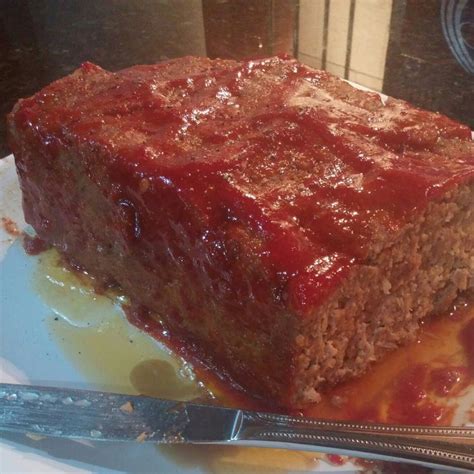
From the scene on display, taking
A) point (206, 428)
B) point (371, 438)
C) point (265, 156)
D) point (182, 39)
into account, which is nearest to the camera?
point (371, 438)

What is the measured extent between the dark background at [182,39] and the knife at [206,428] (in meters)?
2.25

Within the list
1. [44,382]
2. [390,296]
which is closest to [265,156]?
[390,296]

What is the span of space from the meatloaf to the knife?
0.69ft

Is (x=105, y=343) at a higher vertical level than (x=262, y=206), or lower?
lower

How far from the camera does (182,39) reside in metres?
5.00

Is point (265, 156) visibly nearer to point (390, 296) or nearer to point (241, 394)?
point (390, 296)

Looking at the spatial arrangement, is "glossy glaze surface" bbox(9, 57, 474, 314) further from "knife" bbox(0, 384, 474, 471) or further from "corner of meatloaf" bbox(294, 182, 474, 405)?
"knife" bbox(0, 384, 474, 471)

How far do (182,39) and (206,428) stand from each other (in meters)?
3.81

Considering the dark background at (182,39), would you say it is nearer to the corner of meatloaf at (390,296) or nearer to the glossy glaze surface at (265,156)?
the glossy glaze surface at (265,156)

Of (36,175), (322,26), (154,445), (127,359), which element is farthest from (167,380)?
(322,26)

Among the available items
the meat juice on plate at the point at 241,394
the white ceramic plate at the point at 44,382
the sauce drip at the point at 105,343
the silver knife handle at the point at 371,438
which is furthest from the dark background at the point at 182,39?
the silver knife handle at the point at 371,438

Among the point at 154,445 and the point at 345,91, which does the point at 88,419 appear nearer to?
the point at 154,445

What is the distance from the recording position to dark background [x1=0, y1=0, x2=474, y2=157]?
426cm

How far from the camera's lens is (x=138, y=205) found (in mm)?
2225
